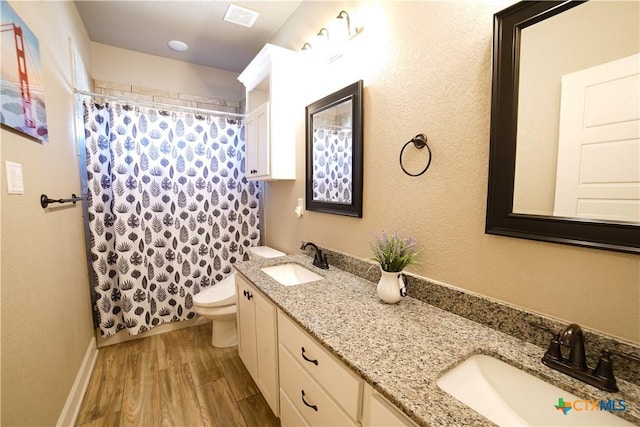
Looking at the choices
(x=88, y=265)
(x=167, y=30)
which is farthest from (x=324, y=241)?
(x=167, y=30)

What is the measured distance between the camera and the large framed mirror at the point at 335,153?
150 centimetres

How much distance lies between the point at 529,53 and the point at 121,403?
2619 millimetres

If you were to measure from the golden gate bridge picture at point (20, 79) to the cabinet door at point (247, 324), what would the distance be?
3.97ft

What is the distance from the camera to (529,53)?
0.84m

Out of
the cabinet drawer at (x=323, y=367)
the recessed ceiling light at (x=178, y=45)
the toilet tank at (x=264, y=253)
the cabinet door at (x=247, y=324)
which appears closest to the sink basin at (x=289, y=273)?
the cabinet door at (x=247, y=324)

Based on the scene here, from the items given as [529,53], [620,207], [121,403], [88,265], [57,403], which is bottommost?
[121,403]

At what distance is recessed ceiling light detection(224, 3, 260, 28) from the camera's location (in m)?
1.97

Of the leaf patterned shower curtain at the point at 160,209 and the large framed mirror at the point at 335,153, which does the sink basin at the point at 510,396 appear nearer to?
the large framed mirror at the point at 335,153

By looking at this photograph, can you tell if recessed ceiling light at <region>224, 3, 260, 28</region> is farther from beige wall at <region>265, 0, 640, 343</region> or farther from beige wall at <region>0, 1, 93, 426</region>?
beige wall at <region>0, 1, 93, 426</region>

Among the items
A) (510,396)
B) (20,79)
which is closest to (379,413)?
(510,396)

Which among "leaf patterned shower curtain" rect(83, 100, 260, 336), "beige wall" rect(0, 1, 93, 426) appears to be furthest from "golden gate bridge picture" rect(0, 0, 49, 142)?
"leaf patterned shower curtain" rect(83, 100, 260, 336)

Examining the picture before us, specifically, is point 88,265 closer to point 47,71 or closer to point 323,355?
point 47,71

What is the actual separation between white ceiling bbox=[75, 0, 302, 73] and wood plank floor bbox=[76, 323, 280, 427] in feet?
8.63

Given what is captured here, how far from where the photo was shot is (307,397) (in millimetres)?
1043
